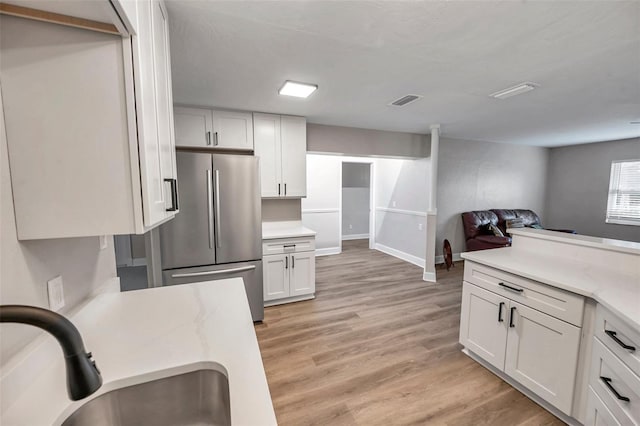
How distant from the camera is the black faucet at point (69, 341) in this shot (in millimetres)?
439

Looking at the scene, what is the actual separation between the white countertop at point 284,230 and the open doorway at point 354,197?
3655mm

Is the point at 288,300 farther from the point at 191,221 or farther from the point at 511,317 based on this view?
the point at 511,317

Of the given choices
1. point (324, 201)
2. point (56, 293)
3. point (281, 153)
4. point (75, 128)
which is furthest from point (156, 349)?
point (324, 201)

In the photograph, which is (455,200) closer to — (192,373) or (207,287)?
(207,287)

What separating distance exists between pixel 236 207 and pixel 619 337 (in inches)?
113

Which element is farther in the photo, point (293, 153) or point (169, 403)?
point (293, 153)

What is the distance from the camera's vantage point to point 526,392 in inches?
73.7

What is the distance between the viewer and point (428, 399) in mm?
1840

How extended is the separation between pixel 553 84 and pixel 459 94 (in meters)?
0.78

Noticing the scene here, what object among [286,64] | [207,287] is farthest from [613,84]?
[207,287]

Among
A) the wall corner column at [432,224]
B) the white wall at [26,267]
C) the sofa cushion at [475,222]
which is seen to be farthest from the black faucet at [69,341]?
the sofa cushion at [475,222]

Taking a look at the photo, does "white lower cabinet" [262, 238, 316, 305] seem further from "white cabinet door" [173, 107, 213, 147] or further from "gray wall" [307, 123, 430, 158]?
"gray wall" [307, 123, 430, 158]

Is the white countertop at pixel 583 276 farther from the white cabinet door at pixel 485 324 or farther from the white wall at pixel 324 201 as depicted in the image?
Result: the white wall at pixel 324 201

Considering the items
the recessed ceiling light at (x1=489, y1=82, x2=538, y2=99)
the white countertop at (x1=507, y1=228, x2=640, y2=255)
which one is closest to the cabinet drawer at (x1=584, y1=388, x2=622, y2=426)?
the white countertop at (x1=507, y1=228, x2=640, y2=255)
